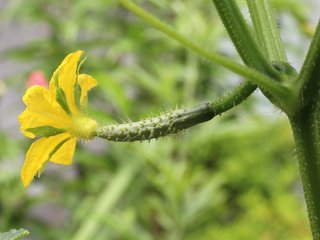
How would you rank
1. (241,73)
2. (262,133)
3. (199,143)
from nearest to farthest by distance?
1. (241,73)
2. (199,143)
3. (262,133)

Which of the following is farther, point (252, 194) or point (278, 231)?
point (252, 194)

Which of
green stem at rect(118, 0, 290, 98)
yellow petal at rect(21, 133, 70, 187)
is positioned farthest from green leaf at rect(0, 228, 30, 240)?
green stem at rect(118, 0, 290, 98)

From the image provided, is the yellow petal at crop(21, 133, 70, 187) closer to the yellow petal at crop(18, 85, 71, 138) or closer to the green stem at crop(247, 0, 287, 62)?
the yellow petal at crop(18, 85, 71, 138)

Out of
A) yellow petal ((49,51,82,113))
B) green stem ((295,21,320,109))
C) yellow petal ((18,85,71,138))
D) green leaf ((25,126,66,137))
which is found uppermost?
yellow petal ((49,51,82,113))

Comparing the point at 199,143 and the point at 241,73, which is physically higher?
the point at 199,143

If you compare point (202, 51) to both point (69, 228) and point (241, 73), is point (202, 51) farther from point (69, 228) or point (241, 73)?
point (69, 228)

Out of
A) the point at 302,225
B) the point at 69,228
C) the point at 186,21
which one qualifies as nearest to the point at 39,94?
the point at 302,225

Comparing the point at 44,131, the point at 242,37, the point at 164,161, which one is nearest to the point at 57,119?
the point at 44,131

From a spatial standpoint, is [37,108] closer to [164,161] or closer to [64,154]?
[64,154]
